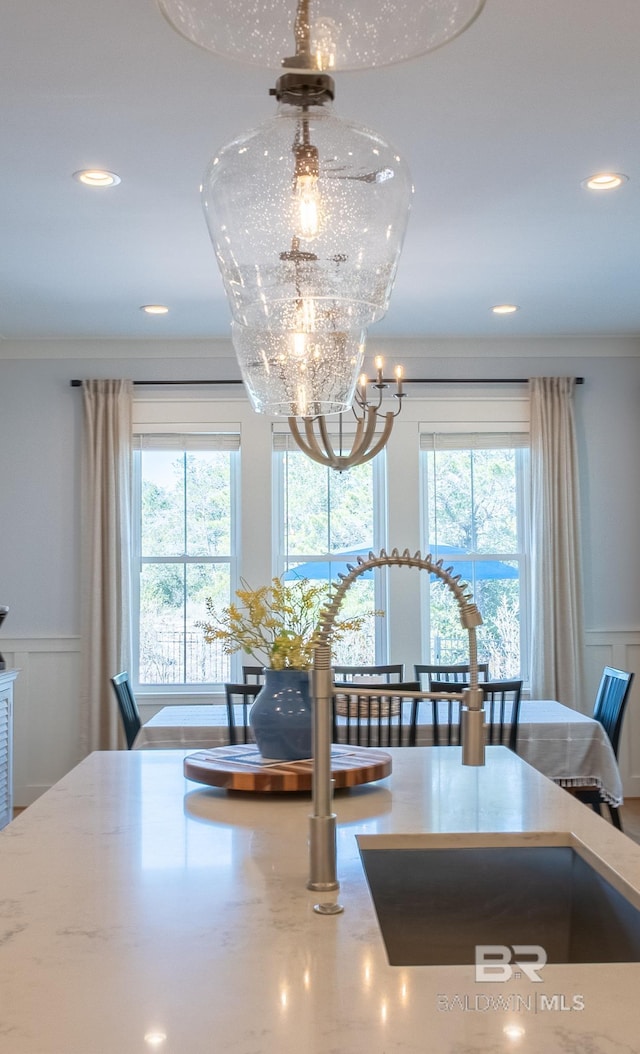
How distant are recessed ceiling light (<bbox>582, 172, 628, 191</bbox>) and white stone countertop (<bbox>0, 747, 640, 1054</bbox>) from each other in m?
2.45

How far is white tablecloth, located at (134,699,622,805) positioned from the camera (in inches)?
172

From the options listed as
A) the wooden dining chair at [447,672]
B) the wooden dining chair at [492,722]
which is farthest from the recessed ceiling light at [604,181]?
the wooden dining chair at [447,672]

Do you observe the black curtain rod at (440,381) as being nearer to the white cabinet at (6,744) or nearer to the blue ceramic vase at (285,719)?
the white cabinet at (6,744)

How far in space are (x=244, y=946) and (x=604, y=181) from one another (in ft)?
10.6

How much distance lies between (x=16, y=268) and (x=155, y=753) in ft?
9.42

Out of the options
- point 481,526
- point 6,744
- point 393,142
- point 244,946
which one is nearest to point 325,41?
point 244,946

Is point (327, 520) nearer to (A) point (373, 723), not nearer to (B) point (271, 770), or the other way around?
(A) point (373, 723)

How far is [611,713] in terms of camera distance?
470cm

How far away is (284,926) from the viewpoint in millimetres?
1395

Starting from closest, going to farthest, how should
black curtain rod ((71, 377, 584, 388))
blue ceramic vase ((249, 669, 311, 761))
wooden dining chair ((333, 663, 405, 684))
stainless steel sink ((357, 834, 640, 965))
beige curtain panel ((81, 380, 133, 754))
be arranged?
stainless steel sink ((357, 834, 640, 965)), blue ceramic vase ((249, 669, 311, 761)), wooden dining chair ((333, 663, 405, 684)), beige curtain panel ((81, 380, 133, 754)), black curtain rod ((71, 377, 584, 388))

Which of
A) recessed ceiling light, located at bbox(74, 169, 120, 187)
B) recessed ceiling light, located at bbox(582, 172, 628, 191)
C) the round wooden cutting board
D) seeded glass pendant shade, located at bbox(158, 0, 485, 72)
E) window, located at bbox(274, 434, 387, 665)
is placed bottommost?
the round wooden cutting board

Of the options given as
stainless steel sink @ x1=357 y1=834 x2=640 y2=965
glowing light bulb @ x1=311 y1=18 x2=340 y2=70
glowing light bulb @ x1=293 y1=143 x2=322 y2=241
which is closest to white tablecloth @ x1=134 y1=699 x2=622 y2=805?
stainless steel sink @ x1=357 y1=834 x2=640 y2=965

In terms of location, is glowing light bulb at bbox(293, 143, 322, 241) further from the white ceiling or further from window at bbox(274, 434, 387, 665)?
window at bbox(274, 434, 387, 665)

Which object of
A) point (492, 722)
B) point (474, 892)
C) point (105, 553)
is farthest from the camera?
point (105, 553)
